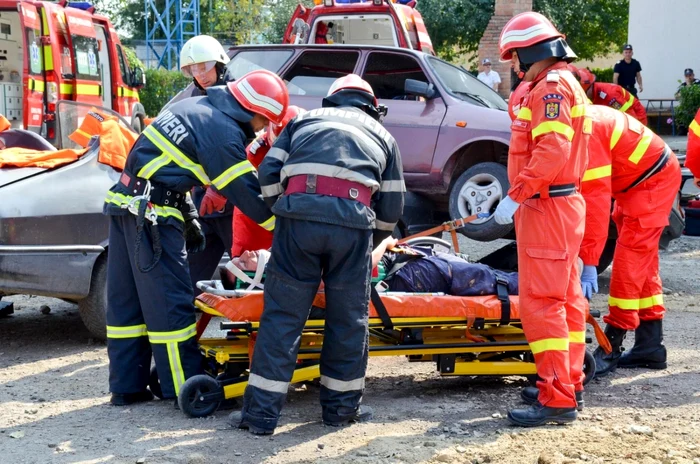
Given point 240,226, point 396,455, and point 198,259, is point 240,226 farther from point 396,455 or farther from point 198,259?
point 396,455

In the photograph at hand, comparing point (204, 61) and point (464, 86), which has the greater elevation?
point (204, 61)

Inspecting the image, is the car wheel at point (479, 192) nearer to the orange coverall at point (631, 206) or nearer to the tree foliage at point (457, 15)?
the orange coverall at point (631, 206)

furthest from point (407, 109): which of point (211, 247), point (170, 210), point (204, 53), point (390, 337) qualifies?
point (170, 210)

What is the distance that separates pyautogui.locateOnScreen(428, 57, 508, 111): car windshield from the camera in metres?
8.66

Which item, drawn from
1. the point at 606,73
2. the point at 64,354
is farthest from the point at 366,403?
the point at 606,73

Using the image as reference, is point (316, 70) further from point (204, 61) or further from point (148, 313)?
point (148, 313)

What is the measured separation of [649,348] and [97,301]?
3.51 m

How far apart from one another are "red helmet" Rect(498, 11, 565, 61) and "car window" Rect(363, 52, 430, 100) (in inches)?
158

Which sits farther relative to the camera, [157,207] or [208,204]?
[208,204]

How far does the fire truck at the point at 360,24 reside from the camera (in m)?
10.8

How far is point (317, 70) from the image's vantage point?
29.2ft

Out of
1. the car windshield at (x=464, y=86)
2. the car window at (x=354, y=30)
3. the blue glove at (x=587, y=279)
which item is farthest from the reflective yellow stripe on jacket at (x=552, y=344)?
the car window at (x=354, y=30)

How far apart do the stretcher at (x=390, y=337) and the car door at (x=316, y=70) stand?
413 centimetres

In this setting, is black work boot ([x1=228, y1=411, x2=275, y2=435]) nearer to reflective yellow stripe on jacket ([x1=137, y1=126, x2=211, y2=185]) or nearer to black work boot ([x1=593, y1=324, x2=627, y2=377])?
reflective yellow stripe on jacket ([x1=137, y1=126, x2=211, y2=185])
